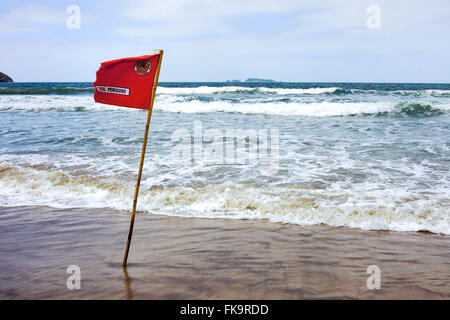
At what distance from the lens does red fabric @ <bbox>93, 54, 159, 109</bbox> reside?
8.41ft

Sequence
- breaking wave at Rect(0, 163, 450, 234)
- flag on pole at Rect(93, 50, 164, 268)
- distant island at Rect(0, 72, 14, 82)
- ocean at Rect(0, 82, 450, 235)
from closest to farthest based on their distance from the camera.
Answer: flag on pole at Rect(93, 50, 164, 268) → breaking wave at Rect(0, 163, 450, 234) → ocean at Rect(0, 82, 450, 235) → distant island at Rect(0, 72, 14, 82)

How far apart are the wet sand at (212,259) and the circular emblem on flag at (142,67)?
1.84 m

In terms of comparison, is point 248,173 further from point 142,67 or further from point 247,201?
point 142,67

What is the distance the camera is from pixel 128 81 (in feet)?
8.55

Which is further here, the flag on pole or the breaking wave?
the breaking wave

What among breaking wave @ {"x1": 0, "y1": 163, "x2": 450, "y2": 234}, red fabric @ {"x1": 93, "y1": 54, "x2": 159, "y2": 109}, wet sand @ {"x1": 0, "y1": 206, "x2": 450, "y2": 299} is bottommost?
wet sand @ {"x1": 0, "y1": 206, "x2": 450, "y2": 299}

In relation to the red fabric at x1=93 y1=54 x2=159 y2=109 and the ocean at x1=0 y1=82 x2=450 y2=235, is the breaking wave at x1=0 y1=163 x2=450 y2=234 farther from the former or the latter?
the red fabric at x1=93 y1=54 x2=159 y2=109

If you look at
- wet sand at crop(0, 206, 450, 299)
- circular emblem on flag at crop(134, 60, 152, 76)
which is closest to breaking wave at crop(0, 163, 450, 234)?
wet sand at crop(0, 206, 450, 299)

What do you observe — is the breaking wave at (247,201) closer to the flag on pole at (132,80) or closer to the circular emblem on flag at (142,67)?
the flag on pole at (132,80)

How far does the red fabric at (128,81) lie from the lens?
2562 mm

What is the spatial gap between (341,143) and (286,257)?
6.45m

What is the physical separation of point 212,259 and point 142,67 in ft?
6.50
